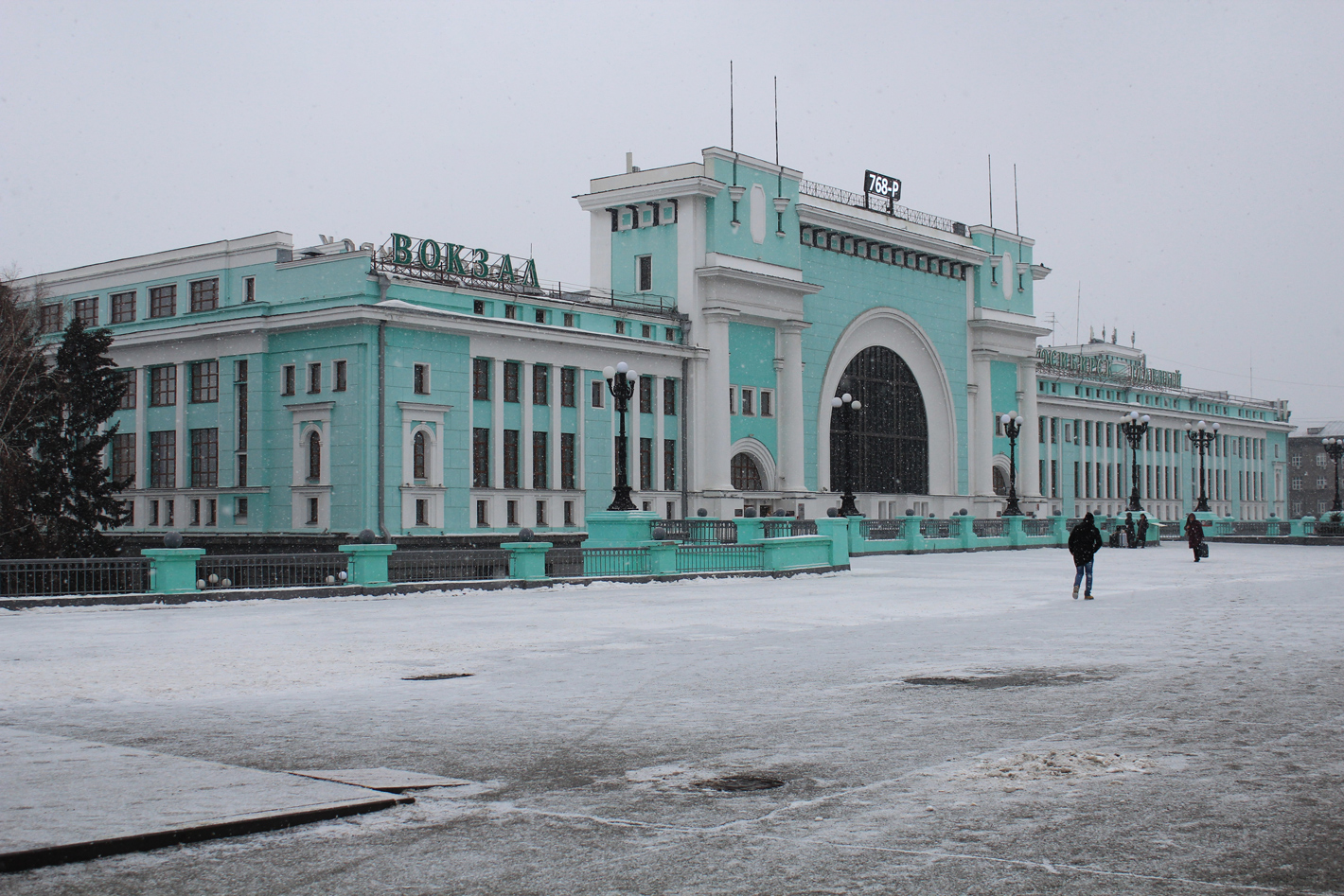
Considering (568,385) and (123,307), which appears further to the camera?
(123,307)

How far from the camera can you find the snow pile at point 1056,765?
8016 mm

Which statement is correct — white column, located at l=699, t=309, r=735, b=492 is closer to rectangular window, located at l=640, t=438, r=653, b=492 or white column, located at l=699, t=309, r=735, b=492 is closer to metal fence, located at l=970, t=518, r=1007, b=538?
rectangular window, located at l=640, t=438, r=653, b=492

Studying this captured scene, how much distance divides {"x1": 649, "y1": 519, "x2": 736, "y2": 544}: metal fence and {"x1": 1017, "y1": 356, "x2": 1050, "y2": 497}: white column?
43639 millimetres

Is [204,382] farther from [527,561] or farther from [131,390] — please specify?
[527,561]

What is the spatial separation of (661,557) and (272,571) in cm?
921

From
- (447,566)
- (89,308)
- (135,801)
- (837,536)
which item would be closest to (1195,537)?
(837,536)

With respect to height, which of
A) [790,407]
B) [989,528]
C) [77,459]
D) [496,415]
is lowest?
[989,528]

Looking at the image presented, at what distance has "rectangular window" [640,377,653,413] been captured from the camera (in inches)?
2285

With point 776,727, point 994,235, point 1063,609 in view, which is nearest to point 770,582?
point 1063,609

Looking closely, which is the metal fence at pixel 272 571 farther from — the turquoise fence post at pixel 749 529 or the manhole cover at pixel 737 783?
the manhole cover at pixel 737 783

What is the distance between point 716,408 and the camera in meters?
60.2

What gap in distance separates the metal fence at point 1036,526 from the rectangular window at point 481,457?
2244 centimetres

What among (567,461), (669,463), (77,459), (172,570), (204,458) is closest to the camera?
(172,570)

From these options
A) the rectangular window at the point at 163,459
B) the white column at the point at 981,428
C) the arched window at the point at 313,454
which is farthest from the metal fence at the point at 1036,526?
the rectangular window at the point at 163,459
